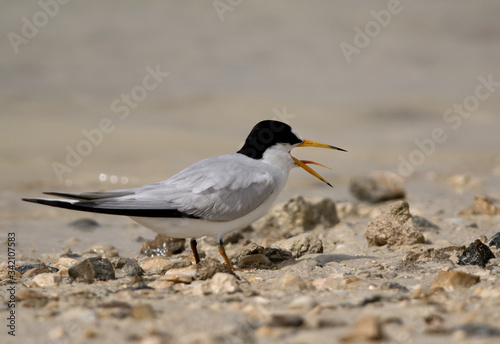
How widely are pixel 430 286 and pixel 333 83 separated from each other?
492 inches

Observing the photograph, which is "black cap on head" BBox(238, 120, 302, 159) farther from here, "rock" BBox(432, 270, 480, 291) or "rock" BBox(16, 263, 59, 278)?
"rock" BBox(432, 270, 480, 291)

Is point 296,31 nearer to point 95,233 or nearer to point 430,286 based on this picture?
point 95,233

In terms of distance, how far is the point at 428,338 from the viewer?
2.54 metres

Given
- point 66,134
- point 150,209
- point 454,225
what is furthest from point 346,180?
point 150,209

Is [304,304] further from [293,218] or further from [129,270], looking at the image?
[293,218]

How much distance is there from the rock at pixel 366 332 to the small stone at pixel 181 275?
1390 millimetres

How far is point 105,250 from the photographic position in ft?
17.1

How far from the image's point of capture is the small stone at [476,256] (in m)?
4.05

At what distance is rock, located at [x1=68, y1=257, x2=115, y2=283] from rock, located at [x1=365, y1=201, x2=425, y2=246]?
1.89m

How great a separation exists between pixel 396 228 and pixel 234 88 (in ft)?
34.6

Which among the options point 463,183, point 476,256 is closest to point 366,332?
point 476,256

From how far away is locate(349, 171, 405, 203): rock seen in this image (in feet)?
22.4

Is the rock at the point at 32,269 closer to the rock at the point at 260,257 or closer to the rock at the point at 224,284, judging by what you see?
the rock at the point at 260,257

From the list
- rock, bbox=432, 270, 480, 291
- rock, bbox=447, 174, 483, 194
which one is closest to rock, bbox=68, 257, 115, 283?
rock, bbox=432, 270, 480, 291
